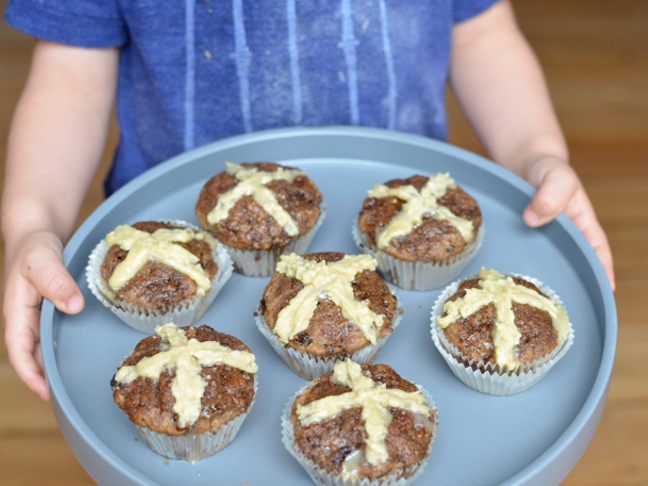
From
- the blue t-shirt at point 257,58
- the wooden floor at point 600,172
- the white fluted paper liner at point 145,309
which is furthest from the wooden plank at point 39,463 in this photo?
the blue t-shirt at point 257,58

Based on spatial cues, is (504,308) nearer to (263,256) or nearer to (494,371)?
(494,371)

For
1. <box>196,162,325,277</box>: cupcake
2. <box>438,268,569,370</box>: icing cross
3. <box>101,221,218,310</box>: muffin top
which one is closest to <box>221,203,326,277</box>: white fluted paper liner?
<box>196,162,325,277</box>: cupcake

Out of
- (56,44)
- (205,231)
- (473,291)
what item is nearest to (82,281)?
(205,231)

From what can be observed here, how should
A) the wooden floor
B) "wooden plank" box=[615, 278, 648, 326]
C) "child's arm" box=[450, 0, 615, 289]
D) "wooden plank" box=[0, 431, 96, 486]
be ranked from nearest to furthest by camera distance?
1. "child's arm" box=[450, 0, 615, 289]
2. "wooden plank" box=[0, 431, 96, 486]
3. the wooden floor
4. "wooden plank" box=[615, 278, 648, 326]

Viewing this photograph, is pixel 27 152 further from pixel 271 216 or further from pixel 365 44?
pixel 365 44

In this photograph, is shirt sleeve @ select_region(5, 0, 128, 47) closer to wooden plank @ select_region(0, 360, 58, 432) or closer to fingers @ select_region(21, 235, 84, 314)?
fingers @ select_region(21, 235, 84, 314)

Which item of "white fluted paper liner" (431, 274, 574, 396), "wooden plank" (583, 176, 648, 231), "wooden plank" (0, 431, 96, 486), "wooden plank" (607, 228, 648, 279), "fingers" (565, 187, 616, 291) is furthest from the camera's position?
"wooden plank" (583, 176, 648, 231)
